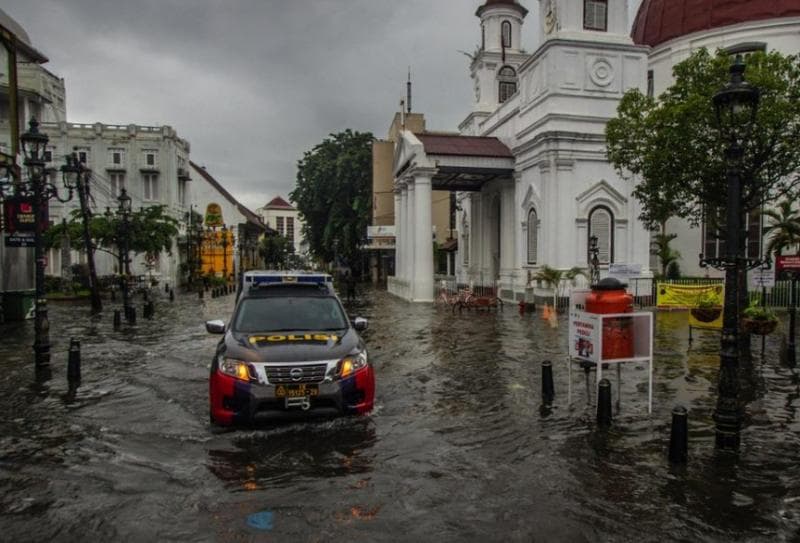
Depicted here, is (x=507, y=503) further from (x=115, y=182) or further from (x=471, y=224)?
(x=115, y=182)

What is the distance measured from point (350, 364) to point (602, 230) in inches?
897

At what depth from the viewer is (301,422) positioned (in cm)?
776

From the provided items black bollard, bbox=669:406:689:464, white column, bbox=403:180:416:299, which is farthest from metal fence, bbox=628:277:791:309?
black bollard, bbox=669:406:689:464

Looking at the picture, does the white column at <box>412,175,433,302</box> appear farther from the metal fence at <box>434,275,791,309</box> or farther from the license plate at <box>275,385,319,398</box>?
the license plate at <box>275,385,319,398</box>

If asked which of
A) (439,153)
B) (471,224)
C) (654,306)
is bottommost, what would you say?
(654,306)

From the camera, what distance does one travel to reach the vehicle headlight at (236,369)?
7.31 m

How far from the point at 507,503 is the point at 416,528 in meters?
1.00

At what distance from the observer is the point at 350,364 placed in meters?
7.65

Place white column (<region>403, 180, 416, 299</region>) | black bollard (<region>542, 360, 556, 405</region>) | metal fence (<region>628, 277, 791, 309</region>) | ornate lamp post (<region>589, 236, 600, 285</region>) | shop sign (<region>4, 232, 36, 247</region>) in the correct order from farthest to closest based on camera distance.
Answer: white column (<region>403, 180, 416, 299</region>) < metal fence (<region>628, 277, 791, 309</region>) < ornate lamp post (<region>589, 236, 600, 285</region>) < shop sign (<region>4, 232, 36, 247</region>) < black bollard (<region>542, 360, 556, 405</region>)

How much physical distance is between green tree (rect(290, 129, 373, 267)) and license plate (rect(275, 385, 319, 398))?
45.2m

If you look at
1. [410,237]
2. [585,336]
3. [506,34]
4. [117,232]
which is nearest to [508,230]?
[410,237]


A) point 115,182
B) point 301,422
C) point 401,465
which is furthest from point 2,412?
point 115,182

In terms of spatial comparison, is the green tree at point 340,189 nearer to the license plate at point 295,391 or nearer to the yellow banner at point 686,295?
the yellow banner at point 686,295

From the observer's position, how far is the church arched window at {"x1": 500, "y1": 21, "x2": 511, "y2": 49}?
39.3 meters
